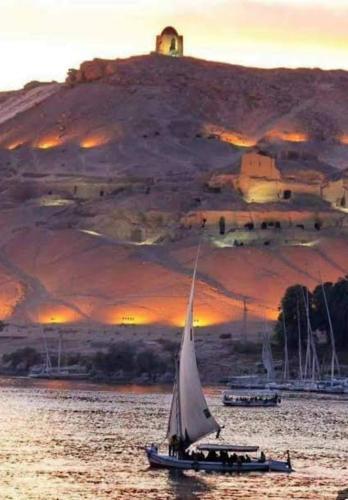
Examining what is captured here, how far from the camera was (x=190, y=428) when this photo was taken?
70.6 meters

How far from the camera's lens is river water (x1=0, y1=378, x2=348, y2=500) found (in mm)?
66688

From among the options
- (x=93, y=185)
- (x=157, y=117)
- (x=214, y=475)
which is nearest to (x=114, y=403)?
(x=214, y=475)

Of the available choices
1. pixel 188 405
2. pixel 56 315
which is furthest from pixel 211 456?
pixel 56 315

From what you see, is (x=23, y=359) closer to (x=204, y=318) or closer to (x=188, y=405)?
(x=204, y=318)

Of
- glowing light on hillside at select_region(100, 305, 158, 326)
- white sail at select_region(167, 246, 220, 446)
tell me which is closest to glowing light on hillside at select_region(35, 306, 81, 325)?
glowing light on hillside at select_region(100, 305, 158, 326)

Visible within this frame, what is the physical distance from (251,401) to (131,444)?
23.4 m

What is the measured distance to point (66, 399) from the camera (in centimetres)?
10412

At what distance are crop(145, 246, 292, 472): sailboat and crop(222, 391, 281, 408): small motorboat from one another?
30.0 m

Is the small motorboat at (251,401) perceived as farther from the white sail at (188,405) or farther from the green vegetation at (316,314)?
the white sail at (188,405)

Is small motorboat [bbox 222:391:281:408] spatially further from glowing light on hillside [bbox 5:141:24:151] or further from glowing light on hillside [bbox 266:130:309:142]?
glowing light on hillside [bbox 5:141:24:151]

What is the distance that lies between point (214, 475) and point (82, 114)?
424 ft

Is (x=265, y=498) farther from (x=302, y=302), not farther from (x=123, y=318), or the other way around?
(x=123, y=318)

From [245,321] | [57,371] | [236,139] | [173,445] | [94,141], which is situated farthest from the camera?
[236,139]

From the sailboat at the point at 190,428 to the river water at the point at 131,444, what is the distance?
1.85ft
